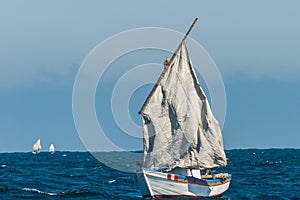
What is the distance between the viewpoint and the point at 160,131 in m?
48.7

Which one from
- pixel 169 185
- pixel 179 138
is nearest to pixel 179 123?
pixel 179 138

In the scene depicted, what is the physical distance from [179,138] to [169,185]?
441 cm

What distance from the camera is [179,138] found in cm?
4984

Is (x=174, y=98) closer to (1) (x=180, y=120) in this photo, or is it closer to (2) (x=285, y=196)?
(1) (x=180, y=120)

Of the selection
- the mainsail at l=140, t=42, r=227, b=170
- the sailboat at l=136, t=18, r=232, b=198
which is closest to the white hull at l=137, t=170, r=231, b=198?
the sailboat at l=136, t=18, r=232, b=198

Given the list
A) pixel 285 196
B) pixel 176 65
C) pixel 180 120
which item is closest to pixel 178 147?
pixel 180 120

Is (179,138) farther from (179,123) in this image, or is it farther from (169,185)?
(169,185)

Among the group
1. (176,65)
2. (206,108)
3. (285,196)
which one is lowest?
(285,196)

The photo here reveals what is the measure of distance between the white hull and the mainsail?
2.28m

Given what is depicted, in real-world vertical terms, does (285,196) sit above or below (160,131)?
below

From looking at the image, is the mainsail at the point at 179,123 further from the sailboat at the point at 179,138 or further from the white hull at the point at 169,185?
the white hull at the point at 169,185

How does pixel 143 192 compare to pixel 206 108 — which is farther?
pixel 206 108

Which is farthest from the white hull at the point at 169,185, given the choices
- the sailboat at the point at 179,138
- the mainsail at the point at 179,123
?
the mainsail at the point at 179,123

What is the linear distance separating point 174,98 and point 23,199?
12.8 m
